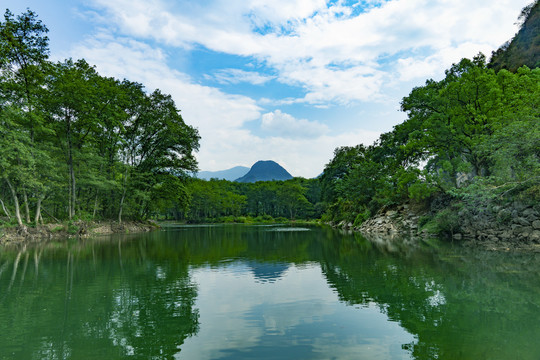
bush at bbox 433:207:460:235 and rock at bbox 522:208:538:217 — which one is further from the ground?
rock at bbox 522:208:538:217

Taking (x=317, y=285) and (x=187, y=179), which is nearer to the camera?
(x=317, y=285)

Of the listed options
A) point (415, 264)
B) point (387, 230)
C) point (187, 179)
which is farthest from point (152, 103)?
point (415, 264)

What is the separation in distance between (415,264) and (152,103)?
1645 inches

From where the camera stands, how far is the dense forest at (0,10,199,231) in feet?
91.1

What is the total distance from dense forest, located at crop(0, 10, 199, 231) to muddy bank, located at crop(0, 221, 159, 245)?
1116mm

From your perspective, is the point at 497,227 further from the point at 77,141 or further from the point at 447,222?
the point at 77,141

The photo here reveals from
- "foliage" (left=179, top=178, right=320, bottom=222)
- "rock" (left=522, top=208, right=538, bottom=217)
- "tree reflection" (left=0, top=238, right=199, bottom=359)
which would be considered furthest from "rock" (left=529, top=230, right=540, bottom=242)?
"foliage" (left=179, top=178, right=320, bottom=222)

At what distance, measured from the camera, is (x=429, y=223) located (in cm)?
2750

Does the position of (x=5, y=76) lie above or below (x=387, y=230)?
above

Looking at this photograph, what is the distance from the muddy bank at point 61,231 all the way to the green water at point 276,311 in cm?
1587

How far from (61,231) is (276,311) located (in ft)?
105

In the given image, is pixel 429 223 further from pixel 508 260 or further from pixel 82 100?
pixel 82 100

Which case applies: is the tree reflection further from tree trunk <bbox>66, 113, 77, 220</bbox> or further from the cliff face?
tree trunk <bbox>66, 113, 77, 220</bbox>

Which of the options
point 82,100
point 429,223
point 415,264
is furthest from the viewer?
point 82,100
